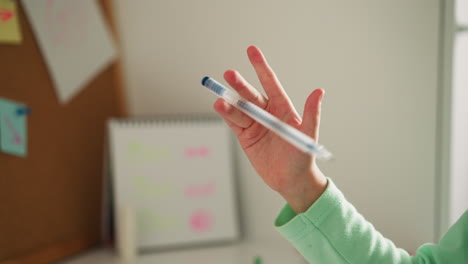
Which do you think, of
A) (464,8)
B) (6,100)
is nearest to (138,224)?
(6,100)

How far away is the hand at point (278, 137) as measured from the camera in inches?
20.2

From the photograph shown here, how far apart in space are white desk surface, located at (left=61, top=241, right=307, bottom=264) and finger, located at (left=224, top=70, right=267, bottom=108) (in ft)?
1.26

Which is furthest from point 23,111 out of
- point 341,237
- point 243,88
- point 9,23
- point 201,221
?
point 341,237

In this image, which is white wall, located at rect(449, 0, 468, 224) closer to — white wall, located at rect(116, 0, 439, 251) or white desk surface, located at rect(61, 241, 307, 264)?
white wall, located at rect(116, 0, 439, 251)

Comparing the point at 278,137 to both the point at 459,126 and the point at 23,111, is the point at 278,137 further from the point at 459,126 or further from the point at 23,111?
the point at 23,111

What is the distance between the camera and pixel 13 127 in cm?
87

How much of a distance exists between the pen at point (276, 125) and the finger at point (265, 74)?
41 millimetres

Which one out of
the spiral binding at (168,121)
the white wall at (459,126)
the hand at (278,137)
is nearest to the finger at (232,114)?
the hand at (278,137)

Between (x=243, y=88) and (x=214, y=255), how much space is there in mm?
495

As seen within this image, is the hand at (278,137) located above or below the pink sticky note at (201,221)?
above

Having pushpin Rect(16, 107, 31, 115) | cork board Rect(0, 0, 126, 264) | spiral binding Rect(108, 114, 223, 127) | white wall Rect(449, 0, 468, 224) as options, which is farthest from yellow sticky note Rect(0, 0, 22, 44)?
white wall Rect(449, 0, 468, 224)

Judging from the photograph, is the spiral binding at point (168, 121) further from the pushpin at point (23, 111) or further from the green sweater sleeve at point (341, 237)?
the green sweater sleeve at point (341, 237)

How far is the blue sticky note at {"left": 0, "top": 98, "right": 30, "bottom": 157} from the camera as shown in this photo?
853 millimetres

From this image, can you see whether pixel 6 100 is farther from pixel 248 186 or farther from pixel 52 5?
pixel 248 186
